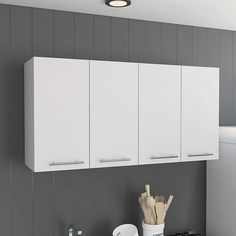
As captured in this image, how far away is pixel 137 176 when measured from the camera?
101 inches

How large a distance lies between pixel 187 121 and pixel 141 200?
0.62 meters

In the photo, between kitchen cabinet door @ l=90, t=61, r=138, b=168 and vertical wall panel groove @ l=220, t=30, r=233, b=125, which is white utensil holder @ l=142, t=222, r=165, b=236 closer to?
kitchen cabinet door @ l=90, t=61, r=138, b=168

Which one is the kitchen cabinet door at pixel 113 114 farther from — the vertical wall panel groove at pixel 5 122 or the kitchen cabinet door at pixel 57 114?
the vertical wall panel groove at pixel 5 122

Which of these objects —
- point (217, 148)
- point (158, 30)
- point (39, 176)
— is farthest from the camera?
point (158, 30)

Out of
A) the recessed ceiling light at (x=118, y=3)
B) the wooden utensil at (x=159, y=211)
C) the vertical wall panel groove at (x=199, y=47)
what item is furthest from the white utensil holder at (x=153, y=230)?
the recessed ceiling light at (x=118, y=3)

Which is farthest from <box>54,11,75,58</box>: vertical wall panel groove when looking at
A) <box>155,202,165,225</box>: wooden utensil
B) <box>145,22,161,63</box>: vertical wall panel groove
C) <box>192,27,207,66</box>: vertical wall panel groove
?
<box>155,202,165,225</box>: wooden utensil

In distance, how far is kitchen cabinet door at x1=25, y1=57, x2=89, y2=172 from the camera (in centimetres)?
196

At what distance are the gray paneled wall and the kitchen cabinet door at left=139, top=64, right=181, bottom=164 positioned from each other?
14.1 inches

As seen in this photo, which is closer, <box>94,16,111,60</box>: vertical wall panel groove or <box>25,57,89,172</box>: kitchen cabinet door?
<box>25,57,89,172</box>: kitchen cabinet door

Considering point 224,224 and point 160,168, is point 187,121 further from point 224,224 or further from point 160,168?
point 224,224

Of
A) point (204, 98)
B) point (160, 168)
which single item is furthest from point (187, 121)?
point (160, 168)

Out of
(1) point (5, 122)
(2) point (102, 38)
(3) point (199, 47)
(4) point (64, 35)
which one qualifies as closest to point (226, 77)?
(3) point (199, 47)

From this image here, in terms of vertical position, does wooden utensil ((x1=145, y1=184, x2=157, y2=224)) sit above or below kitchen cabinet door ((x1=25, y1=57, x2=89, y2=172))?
below

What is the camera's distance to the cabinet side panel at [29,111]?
199 centimetres
